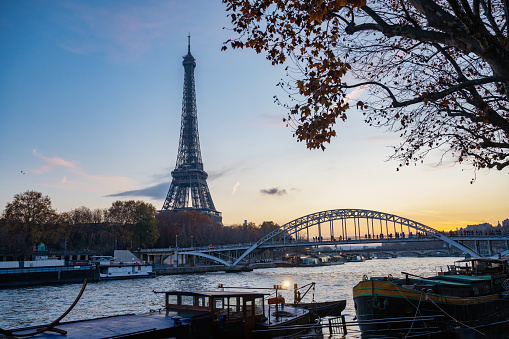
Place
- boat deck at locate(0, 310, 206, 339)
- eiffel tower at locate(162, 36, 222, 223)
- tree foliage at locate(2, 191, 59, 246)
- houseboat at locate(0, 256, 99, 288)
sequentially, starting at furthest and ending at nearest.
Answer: eiffel tower at locate(162, 36, 222, 223), tree foliage at locate(2, 191, 59, 246), houseboat at locate(0, 256, 99, 288), boat deck at locate(0, 310, 206, 339)

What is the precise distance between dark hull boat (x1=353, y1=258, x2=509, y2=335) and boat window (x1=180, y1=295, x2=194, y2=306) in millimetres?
5947

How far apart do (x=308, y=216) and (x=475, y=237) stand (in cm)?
3548

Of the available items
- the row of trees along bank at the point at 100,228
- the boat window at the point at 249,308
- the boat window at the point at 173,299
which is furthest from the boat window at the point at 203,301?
the row of trees along bank at the point at 100,228

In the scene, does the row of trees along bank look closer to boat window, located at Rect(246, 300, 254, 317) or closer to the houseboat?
the houseboat

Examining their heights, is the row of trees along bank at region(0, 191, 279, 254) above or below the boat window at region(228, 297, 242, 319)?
above

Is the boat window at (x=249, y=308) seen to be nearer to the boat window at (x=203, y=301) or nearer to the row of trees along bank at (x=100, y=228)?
the boat window at (x=203, y=301)

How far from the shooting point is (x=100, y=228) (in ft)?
269

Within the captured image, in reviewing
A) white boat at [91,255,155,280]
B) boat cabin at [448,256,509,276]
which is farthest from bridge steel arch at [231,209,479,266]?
boat cabin at [448,256,509,276]

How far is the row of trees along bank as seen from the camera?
212ft

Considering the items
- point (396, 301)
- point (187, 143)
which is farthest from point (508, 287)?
point (187, 143)

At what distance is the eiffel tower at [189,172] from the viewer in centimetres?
12162

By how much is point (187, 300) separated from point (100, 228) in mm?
75355

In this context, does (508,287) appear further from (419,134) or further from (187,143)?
(187,143)

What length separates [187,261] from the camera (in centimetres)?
8619
